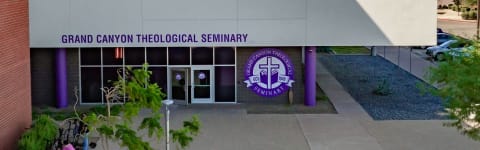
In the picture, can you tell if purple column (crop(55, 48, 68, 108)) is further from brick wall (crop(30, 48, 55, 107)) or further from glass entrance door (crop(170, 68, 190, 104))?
glass entrance door (crop(170, 68, 190, 104))

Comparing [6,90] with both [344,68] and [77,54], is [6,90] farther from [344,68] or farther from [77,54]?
[344,68]

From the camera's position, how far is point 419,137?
2052cm

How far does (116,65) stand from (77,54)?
5.12 feet

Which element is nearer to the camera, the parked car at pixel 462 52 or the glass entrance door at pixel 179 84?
the parked car at pixel 462 52

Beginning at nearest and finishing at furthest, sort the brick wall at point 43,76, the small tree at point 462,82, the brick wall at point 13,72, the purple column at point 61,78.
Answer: the small tree at point 462,82 → the brick wall at point 13,72 → the purple column at point 61,78 → the brick wall at point 43,76

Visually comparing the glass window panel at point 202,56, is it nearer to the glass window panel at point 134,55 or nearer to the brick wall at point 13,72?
the glass window panel at point 134,55

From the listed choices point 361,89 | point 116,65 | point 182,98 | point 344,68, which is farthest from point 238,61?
point 344,68

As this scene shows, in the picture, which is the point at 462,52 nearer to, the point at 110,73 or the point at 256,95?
the point at 256,95

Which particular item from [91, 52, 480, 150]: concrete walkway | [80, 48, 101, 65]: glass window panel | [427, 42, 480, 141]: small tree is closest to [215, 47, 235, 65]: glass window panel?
[91, 52, 480, 150]: concrete walkway

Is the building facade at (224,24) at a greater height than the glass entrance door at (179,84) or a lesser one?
greater

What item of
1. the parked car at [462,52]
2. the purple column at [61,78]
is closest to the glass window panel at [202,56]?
the purple column at [61,78]

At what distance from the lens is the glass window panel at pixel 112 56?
89.1ft

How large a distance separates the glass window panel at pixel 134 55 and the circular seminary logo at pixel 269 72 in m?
4.09

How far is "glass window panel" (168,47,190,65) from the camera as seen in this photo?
2706 cm
